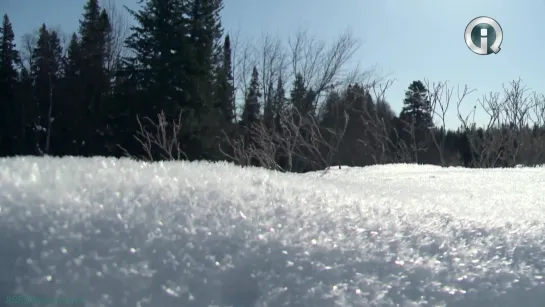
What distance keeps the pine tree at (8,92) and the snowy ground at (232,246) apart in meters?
21.5

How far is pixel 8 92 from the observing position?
2048cm

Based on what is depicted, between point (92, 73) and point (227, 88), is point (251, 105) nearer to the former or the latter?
point (227, 88)

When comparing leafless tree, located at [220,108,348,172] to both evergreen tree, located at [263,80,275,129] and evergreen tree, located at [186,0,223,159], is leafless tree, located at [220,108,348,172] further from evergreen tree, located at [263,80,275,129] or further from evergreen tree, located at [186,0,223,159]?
evergreen tree, located at [263,80,275,129]

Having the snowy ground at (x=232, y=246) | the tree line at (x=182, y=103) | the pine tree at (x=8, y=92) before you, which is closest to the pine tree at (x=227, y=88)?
the tree line at (x=182, y=103)

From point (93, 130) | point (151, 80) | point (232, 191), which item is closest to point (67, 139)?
point (93, 130)

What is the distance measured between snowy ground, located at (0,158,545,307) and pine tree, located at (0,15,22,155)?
21549mm

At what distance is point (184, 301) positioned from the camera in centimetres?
74

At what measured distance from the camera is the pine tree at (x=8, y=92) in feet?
66.2

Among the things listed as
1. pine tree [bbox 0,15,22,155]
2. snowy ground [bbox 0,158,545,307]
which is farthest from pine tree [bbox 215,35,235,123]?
snowy ground [bbox 0,158,545,307]

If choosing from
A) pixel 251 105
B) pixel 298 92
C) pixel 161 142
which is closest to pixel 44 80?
pixel 251 105

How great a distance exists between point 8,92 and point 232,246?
916 inches

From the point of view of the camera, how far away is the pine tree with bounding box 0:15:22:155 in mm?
20172

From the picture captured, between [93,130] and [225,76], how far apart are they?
5.83 m

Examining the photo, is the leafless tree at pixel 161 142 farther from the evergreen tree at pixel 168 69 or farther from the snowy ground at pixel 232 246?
the snowy ground at pixel 232 246
